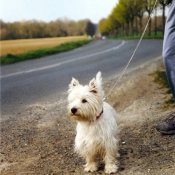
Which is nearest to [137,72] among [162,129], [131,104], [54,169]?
[131,104]

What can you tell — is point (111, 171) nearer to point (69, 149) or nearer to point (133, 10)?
point (69, 149)

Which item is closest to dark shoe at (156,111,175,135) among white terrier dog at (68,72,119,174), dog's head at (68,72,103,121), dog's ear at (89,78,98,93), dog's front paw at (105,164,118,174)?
white terrier dog at (68,72,119,174)

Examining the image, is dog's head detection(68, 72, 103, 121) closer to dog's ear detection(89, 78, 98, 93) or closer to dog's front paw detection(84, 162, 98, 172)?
dog's ear detection(89, 78, 98, 93)

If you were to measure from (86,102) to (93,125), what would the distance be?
13.4 inches

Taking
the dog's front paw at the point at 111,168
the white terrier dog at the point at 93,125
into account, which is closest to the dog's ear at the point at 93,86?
the white terrier dog at the point at 93,125

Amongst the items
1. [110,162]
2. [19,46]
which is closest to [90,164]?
[110,162]

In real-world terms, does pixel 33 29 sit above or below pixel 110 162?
below

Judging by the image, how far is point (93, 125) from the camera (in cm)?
427

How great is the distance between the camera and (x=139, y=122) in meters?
6.09

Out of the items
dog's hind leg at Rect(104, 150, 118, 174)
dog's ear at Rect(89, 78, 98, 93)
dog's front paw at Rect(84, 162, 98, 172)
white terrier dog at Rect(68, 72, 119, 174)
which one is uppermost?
dog's ear at Rect(89, 78, 98, 93)

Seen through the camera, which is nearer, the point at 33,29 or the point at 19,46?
the point at 19,46

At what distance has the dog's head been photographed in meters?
4.05

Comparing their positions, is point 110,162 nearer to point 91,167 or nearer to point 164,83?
point 91,167

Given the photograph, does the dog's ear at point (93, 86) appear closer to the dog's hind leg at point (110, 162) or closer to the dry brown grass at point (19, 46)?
the dog's hind leg at point (110, 162)
